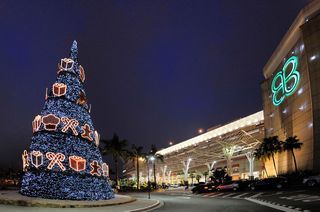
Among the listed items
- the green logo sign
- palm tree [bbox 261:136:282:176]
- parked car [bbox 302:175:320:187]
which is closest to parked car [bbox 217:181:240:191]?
parked car [bbox 302:175:320:187]

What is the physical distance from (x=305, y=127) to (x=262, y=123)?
3064 cm

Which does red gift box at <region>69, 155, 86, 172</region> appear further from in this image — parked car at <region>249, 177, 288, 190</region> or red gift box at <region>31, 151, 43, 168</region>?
parked car at <region>249, 177, 288, 190</region>

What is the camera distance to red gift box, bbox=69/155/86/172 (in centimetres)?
2441

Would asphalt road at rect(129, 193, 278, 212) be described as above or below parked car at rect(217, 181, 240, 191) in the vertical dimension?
above

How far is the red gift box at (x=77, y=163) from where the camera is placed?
24406mm

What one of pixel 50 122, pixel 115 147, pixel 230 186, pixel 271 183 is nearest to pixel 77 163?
pixel 50 122

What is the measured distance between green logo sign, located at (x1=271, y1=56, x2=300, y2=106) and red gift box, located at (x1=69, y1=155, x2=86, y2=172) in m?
50.6

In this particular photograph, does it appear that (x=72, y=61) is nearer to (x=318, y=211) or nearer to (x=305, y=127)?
(x=318, y=211)

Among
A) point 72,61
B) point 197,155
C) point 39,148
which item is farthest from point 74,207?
point 197,155

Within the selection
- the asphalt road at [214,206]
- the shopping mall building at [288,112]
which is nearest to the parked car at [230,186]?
the shopping mall building at [288,112]

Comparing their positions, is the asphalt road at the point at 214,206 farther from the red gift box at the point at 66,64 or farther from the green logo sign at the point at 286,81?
the green logo sign at the point at 286,81

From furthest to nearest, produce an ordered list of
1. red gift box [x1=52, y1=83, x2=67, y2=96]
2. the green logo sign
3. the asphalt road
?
the green logo sign
red gift box [x1=52, y1=83, x2=67, y2=96]
the asphalt road

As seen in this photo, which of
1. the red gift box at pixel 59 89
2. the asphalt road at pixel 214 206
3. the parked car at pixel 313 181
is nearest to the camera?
the asphalt road at pixel 214 206

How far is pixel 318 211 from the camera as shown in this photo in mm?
17453
